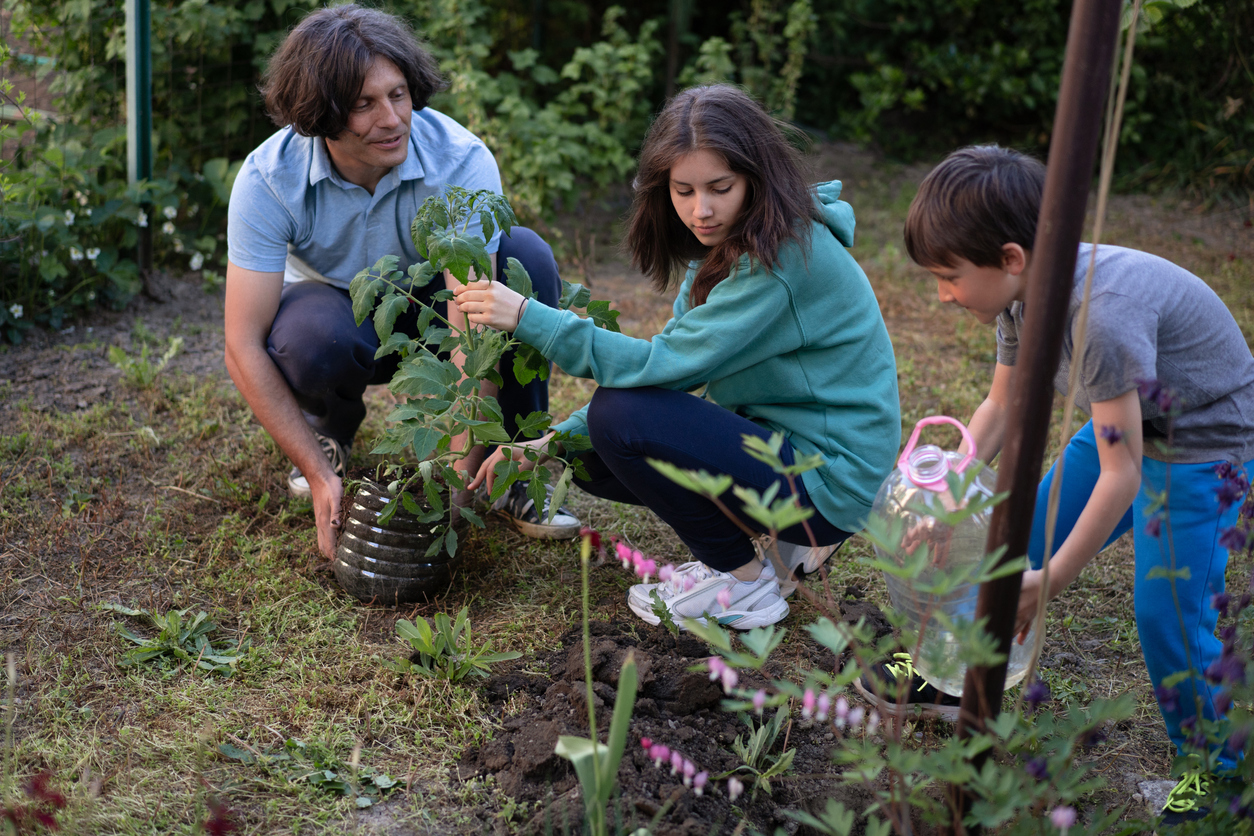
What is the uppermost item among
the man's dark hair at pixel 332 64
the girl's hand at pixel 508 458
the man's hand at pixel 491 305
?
the man's dark hair at pixel 332 64

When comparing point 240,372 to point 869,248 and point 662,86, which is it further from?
point 662,86

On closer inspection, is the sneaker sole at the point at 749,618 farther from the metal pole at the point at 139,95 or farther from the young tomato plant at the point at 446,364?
the metal pole at the point at 139,95

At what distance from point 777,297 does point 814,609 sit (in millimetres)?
826

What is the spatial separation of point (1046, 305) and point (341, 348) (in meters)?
1.73

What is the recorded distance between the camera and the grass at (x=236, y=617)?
1.69m

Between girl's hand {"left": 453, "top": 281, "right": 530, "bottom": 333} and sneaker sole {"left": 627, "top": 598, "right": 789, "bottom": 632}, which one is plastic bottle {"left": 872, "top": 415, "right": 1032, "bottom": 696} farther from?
girl's hand {"left": 453, "top": 281, "right": 530, "bottom": 333}

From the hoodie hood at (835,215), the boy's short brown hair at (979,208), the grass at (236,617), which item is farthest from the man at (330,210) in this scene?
the boy's short brown hair at (979,208)

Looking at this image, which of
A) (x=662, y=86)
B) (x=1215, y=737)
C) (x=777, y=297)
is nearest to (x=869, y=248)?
(x=662, y=86)

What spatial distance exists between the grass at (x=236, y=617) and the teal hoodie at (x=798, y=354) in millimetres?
403

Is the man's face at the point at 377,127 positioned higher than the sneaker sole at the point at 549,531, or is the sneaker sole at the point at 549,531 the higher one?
the man's face at the point at 377,127

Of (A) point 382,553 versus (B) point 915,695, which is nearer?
(B) point 915,695

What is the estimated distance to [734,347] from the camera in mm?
1980

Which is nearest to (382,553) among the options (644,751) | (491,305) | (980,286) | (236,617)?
(236,617)

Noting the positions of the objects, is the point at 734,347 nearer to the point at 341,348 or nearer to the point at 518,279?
the point at 518,279
